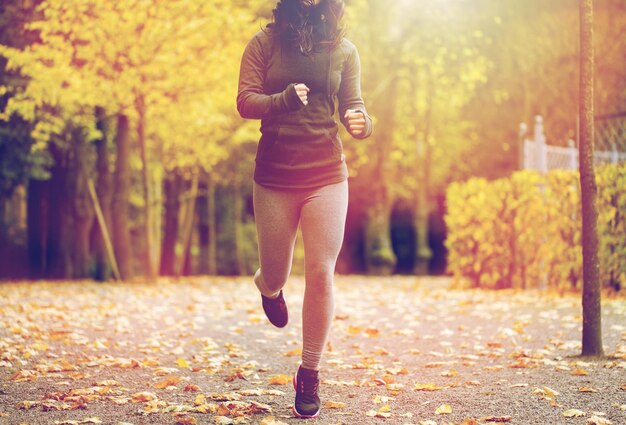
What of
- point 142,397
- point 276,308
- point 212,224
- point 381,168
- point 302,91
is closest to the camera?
point 302,91

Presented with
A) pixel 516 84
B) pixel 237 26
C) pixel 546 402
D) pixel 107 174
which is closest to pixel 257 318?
pixel 546 402

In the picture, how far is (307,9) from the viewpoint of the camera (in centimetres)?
449

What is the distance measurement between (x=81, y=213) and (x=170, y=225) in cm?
508

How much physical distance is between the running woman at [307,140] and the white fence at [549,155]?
9.81 metres

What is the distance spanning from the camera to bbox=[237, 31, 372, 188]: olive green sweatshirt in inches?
174

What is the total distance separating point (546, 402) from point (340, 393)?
48.4 inches

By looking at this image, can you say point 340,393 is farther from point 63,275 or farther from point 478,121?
point 478,121

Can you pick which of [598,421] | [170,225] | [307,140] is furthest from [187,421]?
[170,225]

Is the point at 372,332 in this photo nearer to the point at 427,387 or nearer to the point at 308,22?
the point at 427,387

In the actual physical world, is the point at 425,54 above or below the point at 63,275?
above

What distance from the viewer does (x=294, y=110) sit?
4.34 meters

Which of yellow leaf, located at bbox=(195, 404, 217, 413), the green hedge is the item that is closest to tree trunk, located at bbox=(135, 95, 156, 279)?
the green hedge

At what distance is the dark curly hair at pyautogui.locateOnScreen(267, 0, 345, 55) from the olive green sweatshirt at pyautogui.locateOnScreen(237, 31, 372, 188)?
4 cm

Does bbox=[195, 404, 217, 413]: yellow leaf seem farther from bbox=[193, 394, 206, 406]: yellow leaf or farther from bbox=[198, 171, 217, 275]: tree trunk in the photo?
bbox=[198, 171, 217, 275]: tree trunk
